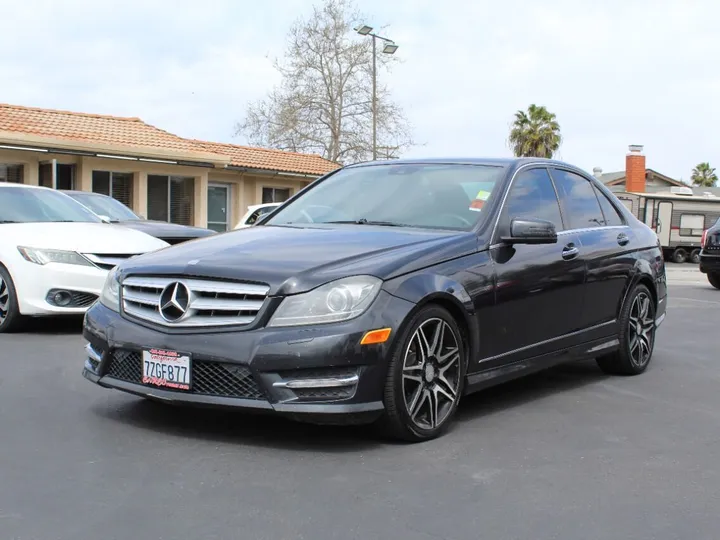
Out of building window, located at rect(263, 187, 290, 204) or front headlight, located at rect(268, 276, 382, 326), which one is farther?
building window, located at rect(263, 187, 290, 204)

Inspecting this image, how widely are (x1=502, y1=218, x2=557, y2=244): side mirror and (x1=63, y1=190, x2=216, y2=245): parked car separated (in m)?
6.37

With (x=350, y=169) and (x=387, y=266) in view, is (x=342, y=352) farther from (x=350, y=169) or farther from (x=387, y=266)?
Answer: (x=350, y=169)

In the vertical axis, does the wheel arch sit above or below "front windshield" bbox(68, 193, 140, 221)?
below

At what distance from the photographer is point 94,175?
24.3 metres

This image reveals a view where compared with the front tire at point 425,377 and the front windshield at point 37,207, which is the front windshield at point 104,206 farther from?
the front tire at point 425,377

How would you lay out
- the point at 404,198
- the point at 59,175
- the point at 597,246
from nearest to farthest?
the point at 404,198, the point at 597,246, the point at 59,175

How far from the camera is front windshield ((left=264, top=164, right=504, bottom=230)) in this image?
5562mm

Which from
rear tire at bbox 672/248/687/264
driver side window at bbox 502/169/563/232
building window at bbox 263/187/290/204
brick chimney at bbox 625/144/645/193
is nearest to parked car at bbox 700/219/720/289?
driver side window at bbox 502/169/563/232

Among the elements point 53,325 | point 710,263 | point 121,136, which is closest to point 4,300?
point 53,325

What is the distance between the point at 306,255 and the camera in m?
4.74

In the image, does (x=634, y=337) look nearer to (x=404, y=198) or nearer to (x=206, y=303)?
(x=404, y=198)

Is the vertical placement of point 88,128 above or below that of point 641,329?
above

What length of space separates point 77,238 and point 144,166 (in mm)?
17003

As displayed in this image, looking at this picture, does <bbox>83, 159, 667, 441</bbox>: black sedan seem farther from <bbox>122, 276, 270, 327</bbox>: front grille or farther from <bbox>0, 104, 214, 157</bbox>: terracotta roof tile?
<bbox>0, 104, 214, 157</bbox>: terracotta roof tile
